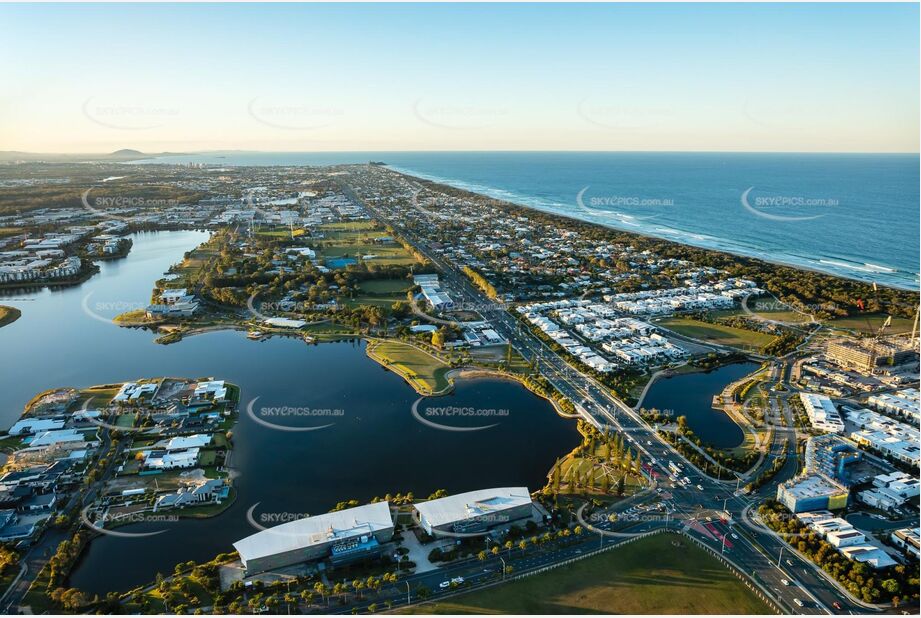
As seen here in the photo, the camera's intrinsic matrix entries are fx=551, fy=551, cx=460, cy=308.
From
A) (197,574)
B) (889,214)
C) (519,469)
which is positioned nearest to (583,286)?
(519,469)

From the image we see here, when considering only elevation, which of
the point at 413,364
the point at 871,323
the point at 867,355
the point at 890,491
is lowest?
the point at 890,491

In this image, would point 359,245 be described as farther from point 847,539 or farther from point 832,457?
point 847,539

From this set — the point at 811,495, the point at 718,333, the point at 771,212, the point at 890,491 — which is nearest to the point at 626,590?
the point at 811,495

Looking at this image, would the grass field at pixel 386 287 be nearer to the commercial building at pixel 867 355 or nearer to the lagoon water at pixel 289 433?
the lagoon water at pixel 289 433

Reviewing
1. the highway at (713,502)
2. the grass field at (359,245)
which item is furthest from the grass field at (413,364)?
the grass field at (359,245)

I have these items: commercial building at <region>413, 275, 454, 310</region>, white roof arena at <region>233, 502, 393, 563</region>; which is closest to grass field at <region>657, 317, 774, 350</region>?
commercial building at <region>413, 275, 454, 310</region>

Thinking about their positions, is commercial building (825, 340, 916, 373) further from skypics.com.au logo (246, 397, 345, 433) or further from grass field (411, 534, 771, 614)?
skypics.com.au logo (246, 397, 345, 433)
